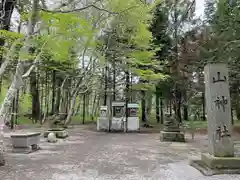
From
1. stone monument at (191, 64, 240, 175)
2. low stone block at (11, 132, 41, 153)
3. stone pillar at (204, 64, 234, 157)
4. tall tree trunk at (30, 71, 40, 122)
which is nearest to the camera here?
stone monument at (191, 64, 240, 175)

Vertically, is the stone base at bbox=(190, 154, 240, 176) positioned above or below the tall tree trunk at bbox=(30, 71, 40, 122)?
below

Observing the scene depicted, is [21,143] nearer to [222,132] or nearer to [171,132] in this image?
[222,132]

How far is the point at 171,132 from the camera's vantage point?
9.86m

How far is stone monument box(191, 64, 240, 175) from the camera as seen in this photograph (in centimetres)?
454

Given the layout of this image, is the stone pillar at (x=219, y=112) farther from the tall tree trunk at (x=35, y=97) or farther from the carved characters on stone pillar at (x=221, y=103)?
the tall tree trunk at (x=35, y=97)

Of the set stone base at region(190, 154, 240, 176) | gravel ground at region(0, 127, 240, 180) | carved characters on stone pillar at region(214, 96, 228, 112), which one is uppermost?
carved characters on stone pillar at region(214, 96, 228, 112)

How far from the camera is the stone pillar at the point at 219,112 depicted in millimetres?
4746

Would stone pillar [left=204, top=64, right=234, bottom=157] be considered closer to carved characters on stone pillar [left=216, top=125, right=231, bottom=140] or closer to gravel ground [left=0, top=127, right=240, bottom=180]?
carved characters on stone pillar [left=216, top=125, right=231, bottom=140]

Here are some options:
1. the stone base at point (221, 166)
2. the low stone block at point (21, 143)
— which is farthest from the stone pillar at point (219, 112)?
the low stone block at point (21, 143)

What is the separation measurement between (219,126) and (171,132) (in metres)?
5.18

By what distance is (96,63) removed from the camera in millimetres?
12953

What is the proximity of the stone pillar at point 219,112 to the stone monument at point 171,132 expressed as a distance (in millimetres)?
4859

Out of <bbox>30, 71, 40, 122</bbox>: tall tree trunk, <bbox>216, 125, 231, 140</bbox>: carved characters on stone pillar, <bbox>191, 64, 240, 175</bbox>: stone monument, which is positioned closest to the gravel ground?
<bbox>191, 64, 240, 175</bbox>: stone monument

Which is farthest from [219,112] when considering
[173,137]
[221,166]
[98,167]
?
[173,137]
